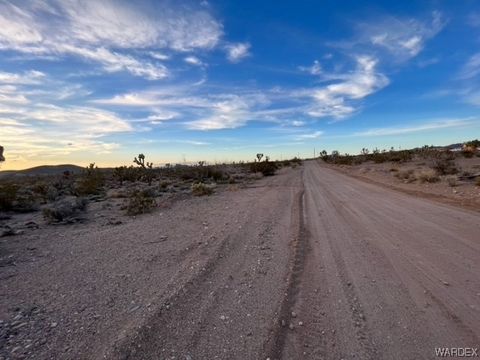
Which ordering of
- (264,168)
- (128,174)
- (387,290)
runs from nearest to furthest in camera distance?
(387,290), (128,174), (264,168)

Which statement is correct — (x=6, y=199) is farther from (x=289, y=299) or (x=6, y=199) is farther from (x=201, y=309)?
(x=289, y=299)

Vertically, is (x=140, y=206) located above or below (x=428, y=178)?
below

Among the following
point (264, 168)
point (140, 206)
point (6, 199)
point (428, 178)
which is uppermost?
point (264, 168)

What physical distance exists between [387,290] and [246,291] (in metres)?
2.00

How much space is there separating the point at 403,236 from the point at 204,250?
177 inches

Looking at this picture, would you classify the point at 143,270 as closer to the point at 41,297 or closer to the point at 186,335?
the point at 41,297

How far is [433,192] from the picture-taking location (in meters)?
15.4

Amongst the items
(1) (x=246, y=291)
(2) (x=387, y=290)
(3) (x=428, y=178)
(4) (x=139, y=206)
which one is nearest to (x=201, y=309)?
(1) (x=246, y=291)

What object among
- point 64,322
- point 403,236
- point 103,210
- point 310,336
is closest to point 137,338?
point 64,322

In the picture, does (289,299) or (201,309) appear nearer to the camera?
(201,309)

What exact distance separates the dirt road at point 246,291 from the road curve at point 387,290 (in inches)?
0.7

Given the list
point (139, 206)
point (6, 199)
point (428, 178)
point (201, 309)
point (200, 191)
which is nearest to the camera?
point (201, 309)

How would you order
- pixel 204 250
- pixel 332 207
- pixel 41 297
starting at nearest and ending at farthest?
pixel 41 297 < pixel 204 250 < pixel 332 207

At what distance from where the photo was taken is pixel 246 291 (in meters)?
4.89
